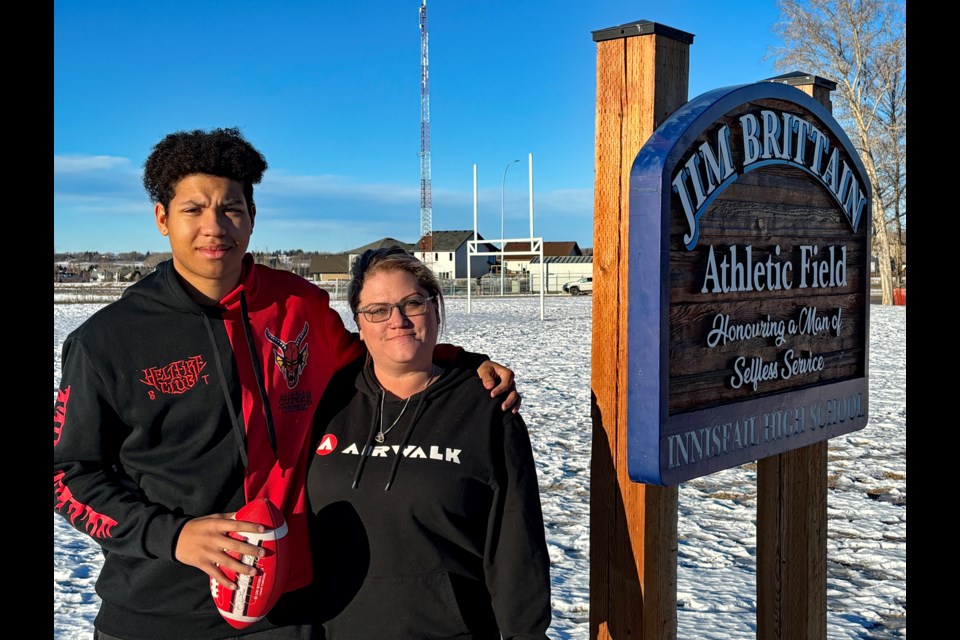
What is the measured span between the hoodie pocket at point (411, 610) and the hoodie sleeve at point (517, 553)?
10cm

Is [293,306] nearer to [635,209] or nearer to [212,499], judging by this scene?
[212,499]

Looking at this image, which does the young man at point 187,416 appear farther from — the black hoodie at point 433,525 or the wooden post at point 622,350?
the wooden post at point 622,350

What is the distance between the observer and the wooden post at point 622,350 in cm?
199

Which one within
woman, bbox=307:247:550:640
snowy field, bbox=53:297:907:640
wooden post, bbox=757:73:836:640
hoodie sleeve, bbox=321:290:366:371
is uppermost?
hoodie sleeve, bbox=321:290:366:371

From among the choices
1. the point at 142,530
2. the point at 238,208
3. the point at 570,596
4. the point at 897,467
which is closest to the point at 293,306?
the point at 238,208

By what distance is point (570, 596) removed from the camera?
362cm

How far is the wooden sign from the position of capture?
6.21 feet

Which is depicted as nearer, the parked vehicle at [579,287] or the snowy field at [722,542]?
the snowy field at [722,542]

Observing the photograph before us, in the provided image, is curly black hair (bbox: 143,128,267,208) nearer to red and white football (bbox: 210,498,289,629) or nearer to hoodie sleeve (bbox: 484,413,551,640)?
red and white football (bbox: 210,498,289,629)

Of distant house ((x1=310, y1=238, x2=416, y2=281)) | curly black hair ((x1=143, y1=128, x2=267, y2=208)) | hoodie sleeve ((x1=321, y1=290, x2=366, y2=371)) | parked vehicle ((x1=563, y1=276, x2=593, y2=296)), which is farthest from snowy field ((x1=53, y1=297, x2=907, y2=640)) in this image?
distant house ((x1=310, y1=238, x2=416, y2=281))

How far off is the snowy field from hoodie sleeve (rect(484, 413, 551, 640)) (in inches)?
15.8

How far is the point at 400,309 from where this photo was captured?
1.91 metres

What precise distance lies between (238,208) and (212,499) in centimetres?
66

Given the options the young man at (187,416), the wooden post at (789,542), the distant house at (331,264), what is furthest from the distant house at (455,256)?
the young man at (187,416)
